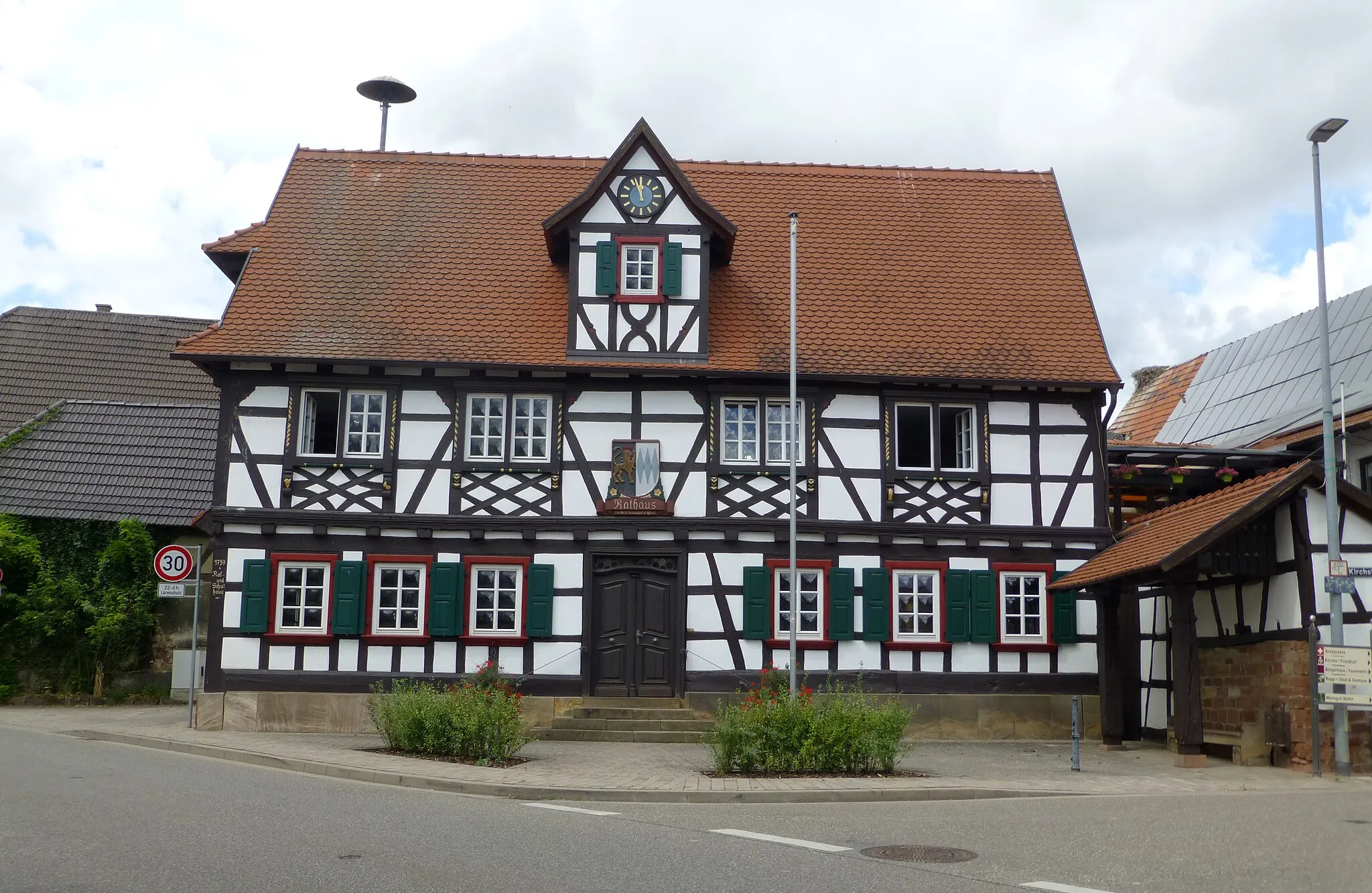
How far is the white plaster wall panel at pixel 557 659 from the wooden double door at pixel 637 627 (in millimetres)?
262

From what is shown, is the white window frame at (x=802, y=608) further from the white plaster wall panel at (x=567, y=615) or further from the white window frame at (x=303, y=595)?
the white window frame at (x=303, y=595)

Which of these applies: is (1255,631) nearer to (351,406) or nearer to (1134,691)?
(1134,691)

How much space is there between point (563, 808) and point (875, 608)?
9.61 meters

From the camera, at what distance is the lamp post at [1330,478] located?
52.2 feet

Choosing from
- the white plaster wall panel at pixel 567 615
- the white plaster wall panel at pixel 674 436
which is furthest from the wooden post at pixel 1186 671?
the white plaster wall panel at pixel 567 615

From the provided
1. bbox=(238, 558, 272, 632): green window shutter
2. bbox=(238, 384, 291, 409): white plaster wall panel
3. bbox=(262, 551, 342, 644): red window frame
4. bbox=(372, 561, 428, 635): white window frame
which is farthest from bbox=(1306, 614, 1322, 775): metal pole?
bbox=(238, 384, 291, 409): white plaster wall panel

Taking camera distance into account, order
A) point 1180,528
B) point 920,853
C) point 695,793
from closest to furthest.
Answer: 1. point 920,853
2. point 695,793
3. point 1180,528

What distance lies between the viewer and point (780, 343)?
854 inches

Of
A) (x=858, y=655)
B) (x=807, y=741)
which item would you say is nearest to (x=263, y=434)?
(x=858, y=655)

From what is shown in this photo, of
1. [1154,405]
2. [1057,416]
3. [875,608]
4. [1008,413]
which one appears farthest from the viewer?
[1154,405]

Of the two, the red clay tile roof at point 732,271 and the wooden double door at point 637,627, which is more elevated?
the red clay tile roof at point 732,271

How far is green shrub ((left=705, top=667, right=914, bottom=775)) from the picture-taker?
15094mm

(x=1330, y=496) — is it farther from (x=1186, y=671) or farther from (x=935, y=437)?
(x=935, y=437)

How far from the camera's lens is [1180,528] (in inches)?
722
